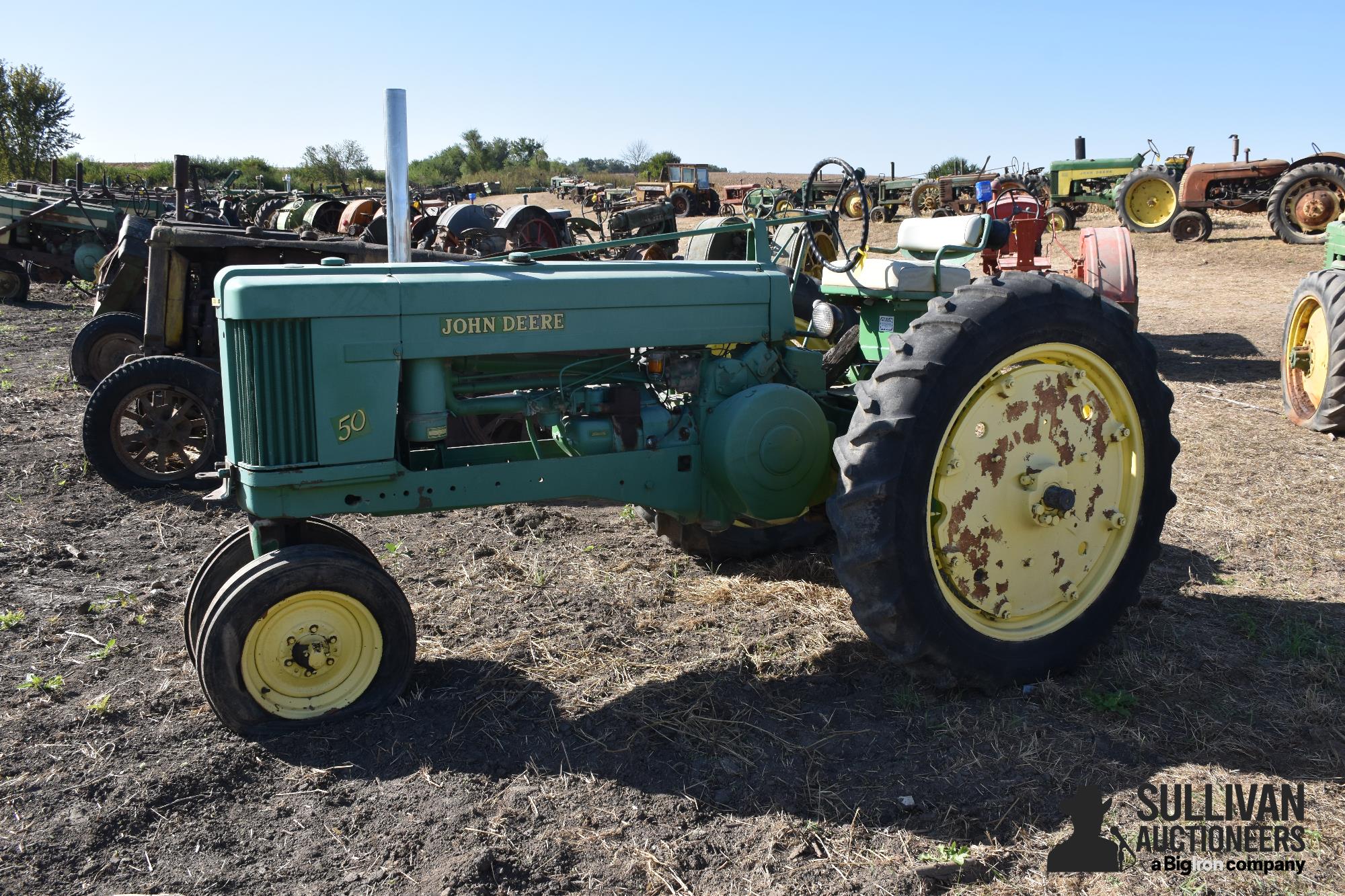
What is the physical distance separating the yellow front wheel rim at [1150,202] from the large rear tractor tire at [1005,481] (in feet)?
62.2

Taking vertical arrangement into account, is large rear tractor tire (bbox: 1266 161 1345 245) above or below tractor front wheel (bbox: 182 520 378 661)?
above

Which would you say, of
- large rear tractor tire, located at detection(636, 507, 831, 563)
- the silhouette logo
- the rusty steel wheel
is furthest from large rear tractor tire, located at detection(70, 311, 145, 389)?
the silhouette logo

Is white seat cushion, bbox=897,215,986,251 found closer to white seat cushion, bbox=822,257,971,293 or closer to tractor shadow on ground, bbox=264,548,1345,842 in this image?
white seat cushion, bbox=822,257,971,293

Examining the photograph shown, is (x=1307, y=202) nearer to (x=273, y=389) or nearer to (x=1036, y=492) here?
(x=1036, y=492)

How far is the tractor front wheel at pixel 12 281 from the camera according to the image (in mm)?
15016

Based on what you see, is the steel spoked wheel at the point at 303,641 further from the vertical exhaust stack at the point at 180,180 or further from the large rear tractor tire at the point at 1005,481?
the vertical exhaust stack at the point at 180,180

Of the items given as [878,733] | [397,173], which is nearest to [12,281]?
[397,173]

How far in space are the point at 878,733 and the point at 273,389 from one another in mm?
2147

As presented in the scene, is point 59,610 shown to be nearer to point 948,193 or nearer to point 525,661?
point 525,661

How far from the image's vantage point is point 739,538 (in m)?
4.80

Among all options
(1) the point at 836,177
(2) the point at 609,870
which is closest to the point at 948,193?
(1) the point at 836,177

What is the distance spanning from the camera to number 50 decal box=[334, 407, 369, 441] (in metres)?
3.26

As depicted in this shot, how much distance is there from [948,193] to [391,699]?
24634 mm

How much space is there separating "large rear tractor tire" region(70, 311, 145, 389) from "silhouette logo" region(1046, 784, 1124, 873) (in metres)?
8.17
